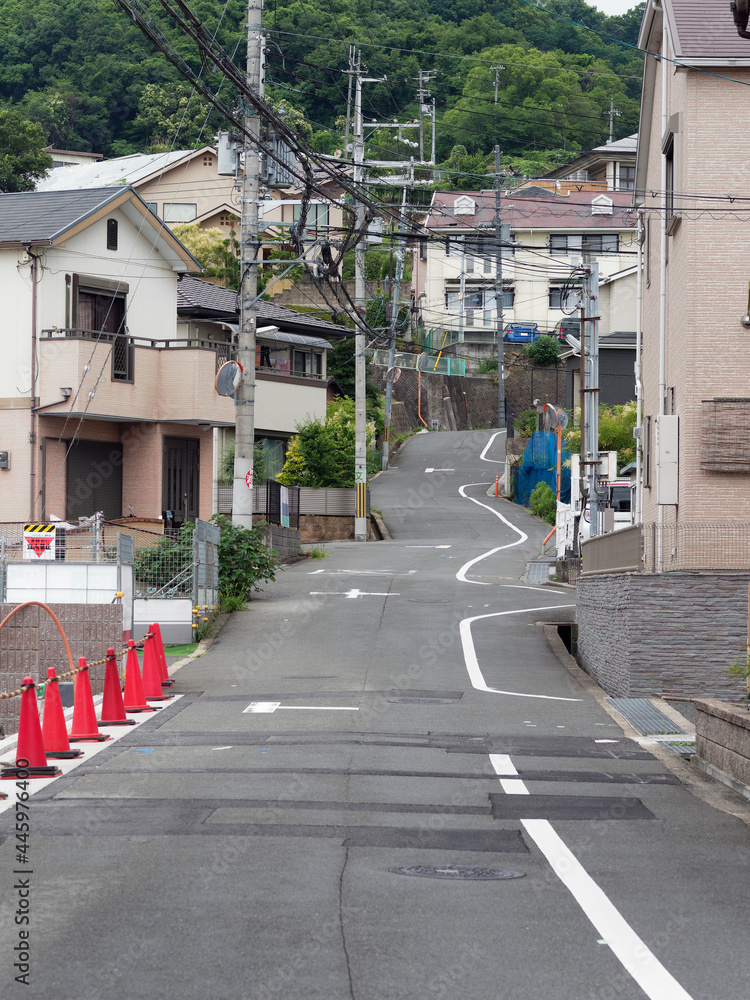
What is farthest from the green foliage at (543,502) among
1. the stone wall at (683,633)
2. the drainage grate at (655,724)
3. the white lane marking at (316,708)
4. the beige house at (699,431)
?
the white lane marking at (316,708)

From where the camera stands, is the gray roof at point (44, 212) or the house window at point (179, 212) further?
the house window at point (179, 212)

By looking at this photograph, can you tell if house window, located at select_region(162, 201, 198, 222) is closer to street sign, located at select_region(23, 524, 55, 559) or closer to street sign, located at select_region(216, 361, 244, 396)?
street sign, located at select_region(216, 361, 244, 396)

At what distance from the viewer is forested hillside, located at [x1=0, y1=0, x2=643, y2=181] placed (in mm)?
73750

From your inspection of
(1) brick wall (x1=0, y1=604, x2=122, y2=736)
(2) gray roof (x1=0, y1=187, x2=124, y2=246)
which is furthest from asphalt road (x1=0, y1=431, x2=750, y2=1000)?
(2) gray roof (x1=0, y1=187, x2=124, y2=246)

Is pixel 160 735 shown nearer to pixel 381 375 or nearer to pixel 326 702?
pixel 326 702

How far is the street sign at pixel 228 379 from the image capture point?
25.7 metres

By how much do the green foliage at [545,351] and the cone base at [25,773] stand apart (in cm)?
6774

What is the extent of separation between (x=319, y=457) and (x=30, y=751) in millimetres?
34755

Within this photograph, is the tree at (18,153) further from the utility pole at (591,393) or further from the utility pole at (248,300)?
the utility pole at (591,393)

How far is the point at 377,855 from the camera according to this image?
25.4ft

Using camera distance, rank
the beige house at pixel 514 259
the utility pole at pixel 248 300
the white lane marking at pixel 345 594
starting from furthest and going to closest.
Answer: the beige house at pixel 514 259, the white lane marking at pixel 345 594, the utility pole at pixel 248 300

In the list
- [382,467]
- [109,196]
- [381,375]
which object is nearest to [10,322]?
[109,196]

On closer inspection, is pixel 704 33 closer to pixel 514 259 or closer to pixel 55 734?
pixel 55 734

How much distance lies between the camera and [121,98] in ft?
268
